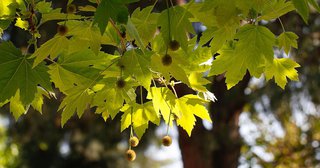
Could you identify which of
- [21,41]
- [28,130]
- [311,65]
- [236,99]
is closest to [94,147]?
[28,130]

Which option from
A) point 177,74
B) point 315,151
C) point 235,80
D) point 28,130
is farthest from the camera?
point 28,130

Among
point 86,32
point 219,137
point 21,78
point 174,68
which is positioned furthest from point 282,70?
point 219,137

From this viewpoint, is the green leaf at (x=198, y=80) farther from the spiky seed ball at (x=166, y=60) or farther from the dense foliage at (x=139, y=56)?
the spiky seed ball at (x=166, y=60)

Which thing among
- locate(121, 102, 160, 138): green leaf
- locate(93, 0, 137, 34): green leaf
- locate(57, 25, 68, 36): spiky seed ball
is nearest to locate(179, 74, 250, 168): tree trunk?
locate(121, 102, 160, 138): green leaf

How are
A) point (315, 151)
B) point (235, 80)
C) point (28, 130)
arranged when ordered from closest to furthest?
point (235, 80), point (315, 151), point (28, 130)

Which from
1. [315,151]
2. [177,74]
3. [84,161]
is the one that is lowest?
[177,74]

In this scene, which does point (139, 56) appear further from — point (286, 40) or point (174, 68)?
point (286, 40)

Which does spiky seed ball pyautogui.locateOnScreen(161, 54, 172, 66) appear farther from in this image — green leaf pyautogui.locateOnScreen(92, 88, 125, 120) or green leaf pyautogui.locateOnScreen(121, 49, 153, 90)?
green leaf pyautogui.locateOnScreen(92, 88, 125, 120)

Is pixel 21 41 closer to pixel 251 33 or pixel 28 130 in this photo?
pixel 28 130
